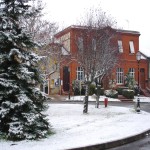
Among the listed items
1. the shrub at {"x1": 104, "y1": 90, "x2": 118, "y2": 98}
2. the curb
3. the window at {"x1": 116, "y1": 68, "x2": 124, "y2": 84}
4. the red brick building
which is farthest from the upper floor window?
the window at {"x1": 116, "y1": 68, "x2": 124, "y2": 84}

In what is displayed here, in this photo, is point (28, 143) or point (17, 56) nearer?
point (28, 143)

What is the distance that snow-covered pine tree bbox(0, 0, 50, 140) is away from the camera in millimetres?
12102

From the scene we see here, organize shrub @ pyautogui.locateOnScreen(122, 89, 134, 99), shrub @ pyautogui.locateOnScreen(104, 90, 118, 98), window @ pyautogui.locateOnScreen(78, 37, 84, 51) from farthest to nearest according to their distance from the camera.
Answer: shrub @ pyautogui.locateOnScreen(122, 89, 134, 99) < shrub @ pyautogui.locateOnScreen(104, 90, 118, 98) < window @ pyautogui.locateOnScreen(78, 37, 84, 51)

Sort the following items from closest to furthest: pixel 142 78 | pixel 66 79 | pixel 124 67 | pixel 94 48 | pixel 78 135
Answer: pixel 78 135, pixel 94 48, pixel 66 79, pixel 124 67, pixel 142 78

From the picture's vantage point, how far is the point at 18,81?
41.2ft

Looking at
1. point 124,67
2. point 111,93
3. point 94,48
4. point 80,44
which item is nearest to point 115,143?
point 94,48

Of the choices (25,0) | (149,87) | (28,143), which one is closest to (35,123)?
(28,143)

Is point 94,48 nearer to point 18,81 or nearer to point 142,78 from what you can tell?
point 18,81

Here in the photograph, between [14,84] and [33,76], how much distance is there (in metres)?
0.85

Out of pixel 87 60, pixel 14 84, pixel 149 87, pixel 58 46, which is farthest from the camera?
pixel 149 87

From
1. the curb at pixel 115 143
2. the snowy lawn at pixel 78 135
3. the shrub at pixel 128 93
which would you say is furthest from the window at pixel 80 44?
→ the shrub at pixel 128 93

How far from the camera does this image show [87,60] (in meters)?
23.9

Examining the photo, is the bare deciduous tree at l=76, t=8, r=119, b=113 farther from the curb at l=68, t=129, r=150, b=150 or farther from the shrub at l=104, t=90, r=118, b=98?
the shrub at l=104, t=90, r=118, b=98

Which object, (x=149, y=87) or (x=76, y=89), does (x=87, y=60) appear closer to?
(x=76, y=89)
